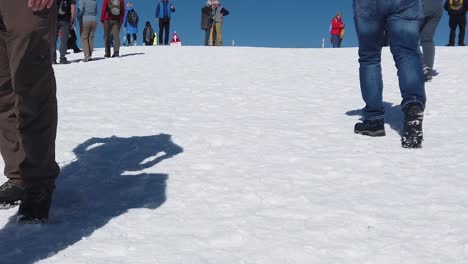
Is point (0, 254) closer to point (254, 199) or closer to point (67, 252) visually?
point (67, 252)

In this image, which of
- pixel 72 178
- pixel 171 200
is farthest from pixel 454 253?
pixel 72 178

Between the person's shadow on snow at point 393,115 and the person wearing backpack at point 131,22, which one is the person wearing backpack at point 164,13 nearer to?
the person wearing backpack at point 131,22

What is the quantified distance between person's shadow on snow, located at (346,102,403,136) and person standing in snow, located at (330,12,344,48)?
54.6 ft

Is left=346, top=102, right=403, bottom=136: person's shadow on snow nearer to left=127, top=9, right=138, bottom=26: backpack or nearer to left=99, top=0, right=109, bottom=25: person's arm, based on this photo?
left=99, top=0, right=109, bottom=25: person's arm

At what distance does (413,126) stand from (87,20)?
11.4 m

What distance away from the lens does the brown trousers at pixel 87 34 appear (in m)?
13.7

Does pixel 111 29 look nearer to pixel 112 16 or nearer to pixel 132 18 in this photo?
pixel 112 16

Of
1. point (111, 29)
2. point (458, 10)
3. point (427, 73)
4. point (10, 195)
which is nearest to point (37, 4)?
point (10, 195)

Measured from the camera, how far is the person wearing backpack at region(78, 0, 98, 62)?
13648 millimetres

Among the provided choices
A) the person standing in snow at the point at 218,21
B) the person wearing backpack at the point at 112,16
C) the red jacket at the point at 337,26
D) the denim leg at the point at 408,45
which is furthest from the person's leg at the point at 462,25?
the denim leg at the point at 408,45

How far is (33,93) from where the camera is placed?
7.95ft

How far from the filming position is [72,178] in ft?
11.4

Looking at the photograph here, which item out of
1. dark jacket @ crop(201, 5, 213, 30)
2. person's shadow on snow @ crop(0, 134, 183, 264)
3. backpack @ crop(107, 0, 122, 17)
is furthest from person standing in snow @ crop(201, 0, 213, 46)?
person's shadow on snow @ crop(0, 134, 183, 264)

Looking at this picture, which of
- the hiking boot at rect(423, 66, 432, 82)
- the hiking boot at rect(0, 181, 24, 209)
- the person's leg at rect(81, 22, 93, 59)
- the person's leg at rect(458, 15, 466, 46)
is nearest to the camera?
the hiking boot at rect(0, 181, 24, 209)
